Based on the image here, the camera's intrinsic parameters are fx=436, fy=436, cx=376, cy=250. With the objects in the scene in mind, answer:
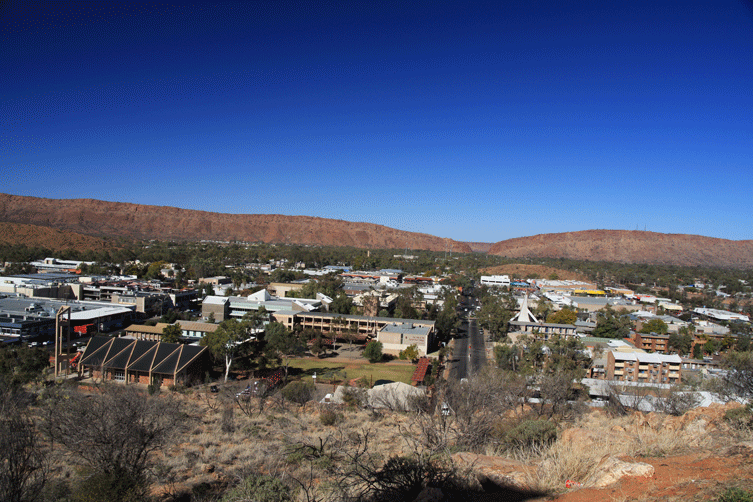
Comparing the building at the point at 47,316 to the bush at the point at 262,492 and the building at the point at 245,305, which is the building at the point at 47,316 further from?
the bush at the point at 262,492

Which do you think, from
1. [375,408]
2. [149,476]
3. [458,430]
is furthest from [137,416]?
[375,408]

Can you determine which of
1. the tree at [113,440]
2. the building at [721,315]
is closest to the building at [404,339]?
the tree at [113,440]

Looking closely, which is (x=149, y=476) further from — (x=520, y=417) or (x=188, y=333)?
(x=188, y=333)

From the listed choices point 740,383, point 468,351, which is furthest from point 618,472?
point 468,351

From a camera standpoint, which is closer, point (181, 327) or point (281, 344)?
point (281, 344)

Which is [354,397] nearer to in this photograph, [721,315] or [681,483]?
[681,483]

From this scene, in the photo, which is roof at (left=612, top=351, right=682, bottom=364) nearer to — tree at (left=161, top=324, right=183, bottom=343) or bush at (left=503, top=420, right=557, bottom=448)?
bush at (left=503, top=420, right=557, bottom=448)
